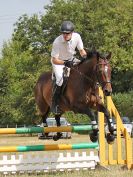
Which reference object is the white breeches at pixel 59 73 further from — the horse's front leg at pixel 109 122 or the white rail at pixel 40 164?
the white rail at pixel 40 164

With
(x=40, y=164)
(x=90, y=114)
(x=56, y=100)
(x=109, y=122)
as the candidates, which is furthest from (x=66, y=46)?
(x=40, y=164)

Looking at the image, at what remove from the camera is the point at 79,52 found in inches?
403

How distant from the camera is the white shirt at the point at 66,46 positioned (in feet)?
33.0

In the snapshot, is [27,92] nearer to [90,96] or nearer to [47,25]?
[47,25]

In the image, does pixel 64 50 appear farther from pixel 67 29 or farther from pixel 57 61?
pixel 67 29

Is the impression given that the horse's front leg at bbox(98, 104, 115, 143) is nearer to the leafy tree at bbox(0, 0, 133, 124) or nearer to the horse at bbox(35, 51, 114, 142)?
the horse at bbox(35, 51, 114, 142)

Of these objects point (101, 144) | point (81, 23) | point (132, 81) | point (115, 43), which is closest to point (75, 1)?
point (81, 23)

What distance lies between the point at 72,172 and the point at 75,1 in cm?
4443

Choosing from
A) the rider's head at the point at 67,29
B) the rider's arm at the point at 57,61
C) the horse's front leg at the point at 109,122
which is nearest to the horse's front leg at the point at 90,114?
the horse's front leg at the point at 109,122

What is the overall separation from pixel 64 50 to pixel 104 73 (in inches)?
51.9

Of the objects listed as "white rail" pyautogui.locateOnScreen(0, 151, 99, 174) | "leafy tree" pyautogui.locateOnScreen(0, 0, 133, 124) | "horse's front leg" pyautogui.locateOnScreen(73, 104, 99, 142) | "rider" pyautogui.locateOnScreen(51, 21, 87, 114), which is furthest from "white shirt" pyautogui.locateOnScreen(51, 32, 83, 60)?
"leafy tree" pyautogui.locateOnScreen(0, 0, 133, 124)

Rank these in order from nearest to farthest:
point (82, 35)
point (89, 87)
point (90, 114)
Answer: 1. point (90, 114)
2. point (89, 87)
3. point (82, 35)

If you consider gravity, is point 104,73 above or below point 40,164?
above

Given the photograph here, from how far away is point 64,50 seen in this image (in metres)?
10.2
